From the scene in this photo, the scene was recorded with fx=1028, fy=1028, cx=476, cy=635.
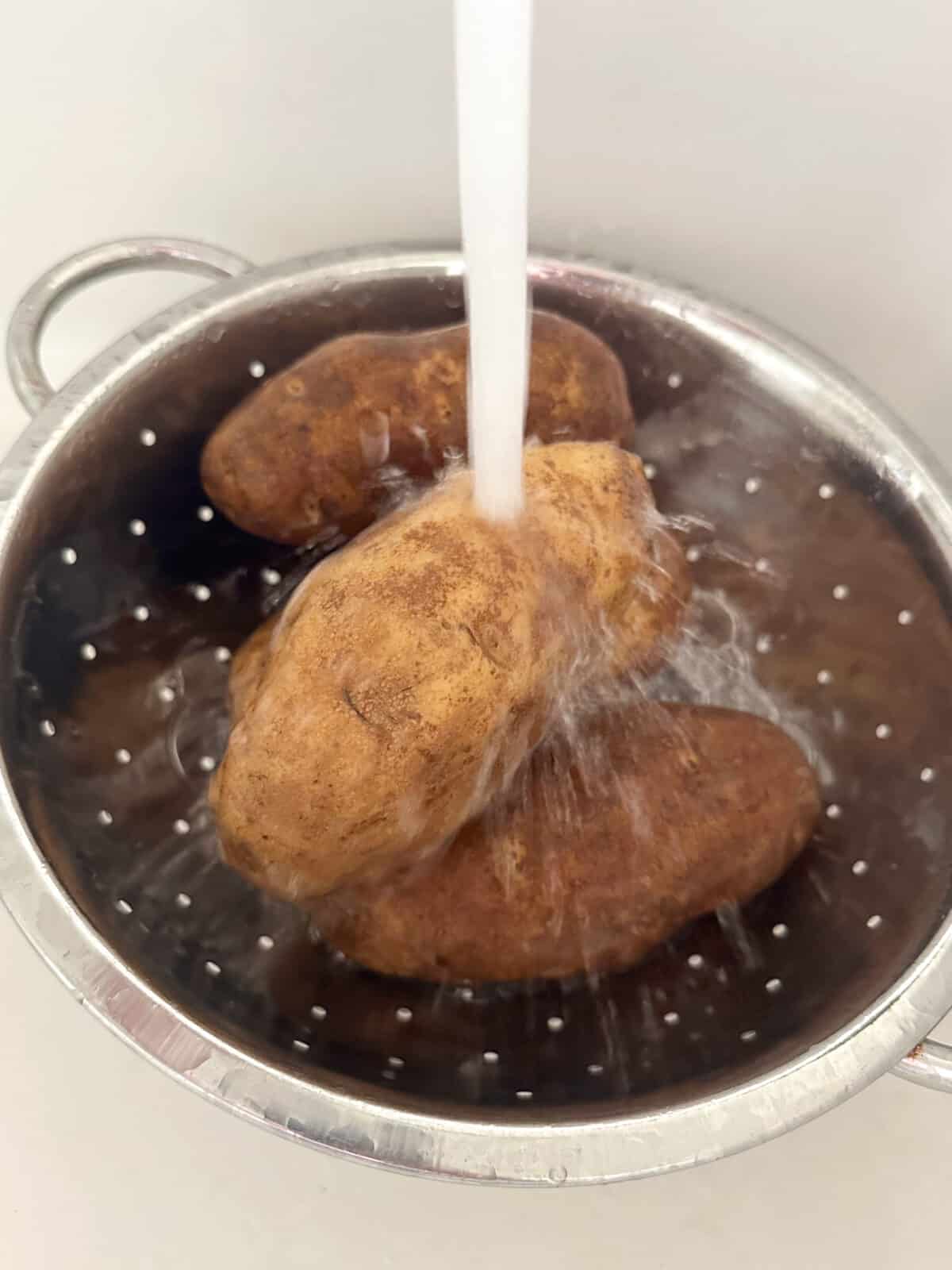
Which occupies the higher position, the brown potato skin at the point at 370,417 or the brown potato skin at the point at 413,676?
the brown potato skin at the point at 370,417

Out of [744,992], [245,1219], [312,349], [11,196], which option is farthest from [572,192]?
[245,1219]

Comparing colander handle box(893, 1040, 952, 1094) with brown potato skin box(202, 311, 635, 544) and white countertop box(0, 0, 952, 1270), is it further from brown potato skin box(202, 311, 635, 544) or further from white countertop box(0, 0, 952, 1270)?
brown potato skin box(202, 311, 635, 544)

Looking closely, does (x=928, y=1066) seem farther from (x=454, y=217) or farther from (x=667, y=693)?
(x=454, y=217)

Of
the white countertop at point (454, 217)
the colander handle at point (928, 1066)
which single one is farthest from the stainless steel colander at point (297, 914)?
the white countertop at point (454, 217)

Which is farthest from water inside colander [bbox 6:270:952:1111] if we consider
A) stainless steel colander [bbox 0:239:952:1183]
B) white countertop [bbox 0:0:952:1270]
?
white countertop [bbox 0:0:952:1270]

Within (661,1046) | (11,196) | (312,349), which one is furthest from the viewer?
(11,196)

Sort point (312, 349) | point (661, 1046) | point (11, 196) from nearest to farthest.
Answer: point (661, 1046) < point (312, 349) < point (11, 196)

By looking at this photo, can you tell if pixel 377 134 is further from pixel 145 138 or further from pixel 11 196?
pixel 11 196

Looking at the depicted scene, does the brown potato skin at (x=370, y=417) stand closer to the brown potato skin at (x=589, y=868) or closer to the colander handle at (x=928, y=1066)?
the brown potato skin at (x=589, y=868)
